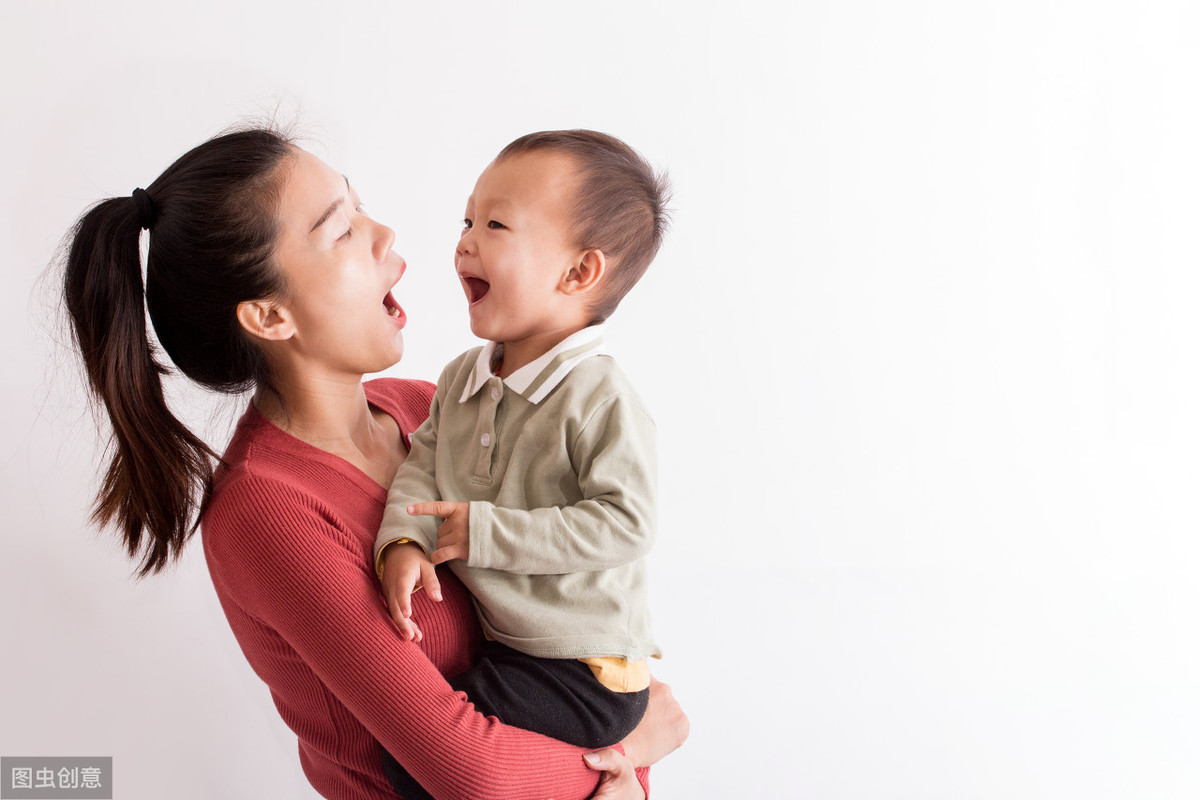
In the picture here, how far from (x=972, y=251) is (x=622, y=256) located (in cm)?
202

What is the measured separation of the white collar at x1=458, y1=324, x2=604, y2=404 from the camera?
5.07 feet

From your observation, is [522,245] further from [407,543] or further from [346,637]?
[346,637]

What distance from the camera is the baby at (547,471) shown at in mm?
1444

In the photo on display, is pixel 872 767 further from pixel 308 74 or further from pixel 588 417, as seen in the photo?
pixel 308 74

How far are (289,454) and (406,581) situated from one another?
326 millimetres

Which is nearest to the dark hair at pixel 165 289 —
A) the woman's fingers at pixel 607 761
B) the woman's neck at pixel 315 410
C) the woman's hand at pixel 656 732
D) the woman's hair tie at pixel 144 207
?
the woman's hair tie at pixel 144 207

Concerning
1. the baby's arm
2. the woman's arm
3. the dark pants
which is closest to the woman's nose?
the baby's arm

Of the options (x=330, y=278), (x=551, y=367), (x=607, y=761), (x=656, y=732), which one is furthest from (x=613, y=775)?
(x=330, y=278)

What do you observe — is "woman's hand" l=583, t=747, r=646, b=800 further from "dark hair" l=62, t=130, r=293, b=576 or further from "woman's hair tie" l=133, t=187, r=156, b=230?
"woman's hair tie" l=133, t=187, r=156, b=230

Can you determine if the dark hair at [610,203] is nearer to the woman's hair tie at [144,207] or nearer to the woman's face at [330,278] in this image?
the woman's face at [330,278]

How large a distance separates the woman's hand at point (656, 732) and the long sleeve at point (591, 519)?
44cm

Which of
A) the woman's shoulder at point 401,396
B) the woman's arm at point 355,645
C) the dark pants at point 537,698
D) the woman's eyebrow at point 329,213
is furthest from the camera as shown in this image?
the woman's shoulder at point 401,396

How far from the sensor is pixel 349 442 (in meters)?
1.70

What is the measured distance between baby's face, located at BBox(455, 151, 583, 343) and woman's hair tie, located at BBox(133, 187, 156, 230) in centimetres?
48
